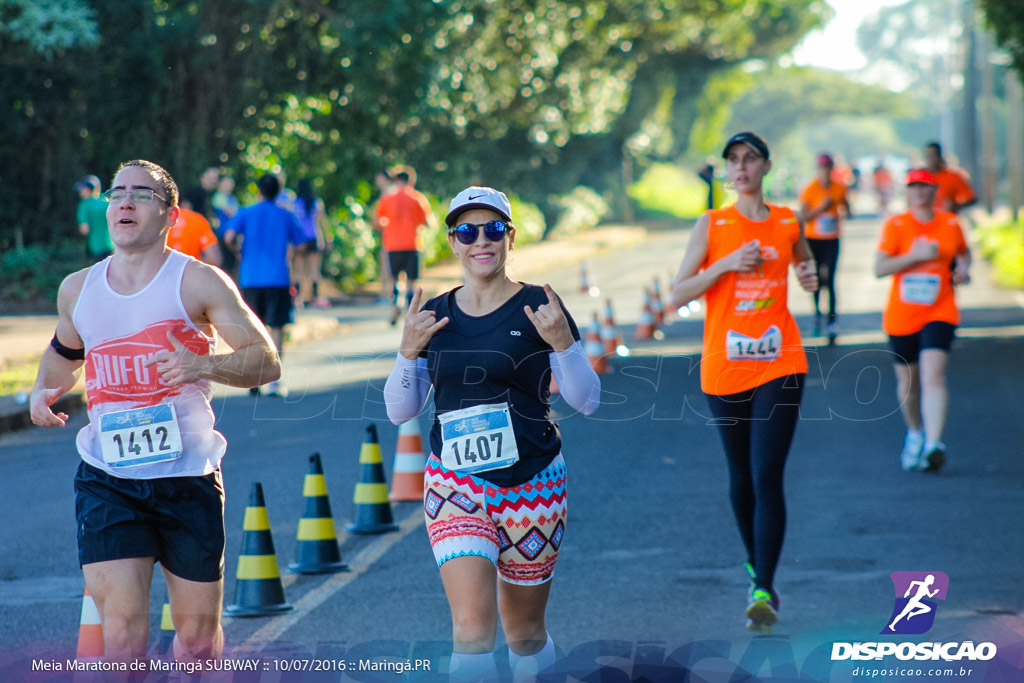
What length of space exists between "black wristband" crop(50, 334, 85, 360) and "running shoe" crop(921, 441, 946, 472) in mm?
6632

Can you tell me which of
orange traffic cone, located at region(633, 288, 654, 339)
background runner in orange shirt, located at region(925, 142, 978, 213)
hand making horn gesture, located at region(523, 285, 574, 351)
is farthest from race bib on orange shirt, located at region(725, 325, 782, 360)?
orange traffic cone, located at region(633, 288, 654, 339)

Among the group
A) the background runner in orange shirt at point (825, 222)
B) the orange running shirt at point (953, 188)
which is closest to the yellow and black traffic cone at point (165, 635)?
the orange running shirt at point (953, 188)

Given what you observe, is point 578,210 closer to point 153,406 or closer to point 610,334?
point 610,334

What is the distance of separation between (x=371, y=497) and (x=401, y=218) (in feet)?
39.1

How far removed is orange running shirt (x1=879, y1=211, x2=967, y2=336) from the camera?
32.9 ft

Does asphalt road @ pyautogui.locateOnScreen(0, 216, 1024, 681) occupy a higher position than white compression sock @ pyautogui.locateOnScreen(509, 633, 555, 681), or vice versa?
white compression sock @ pyautogui.locateOnScreen(509, 633, 555, 681)

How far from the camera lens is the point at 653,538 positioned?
8430 mm

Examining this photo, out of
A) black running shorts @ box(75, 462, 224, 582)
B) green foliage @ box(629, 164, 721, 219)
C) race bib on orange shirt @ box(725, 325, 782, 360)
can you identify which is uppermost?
race bib on orange shirt @ box(725, 325, 782, 360)

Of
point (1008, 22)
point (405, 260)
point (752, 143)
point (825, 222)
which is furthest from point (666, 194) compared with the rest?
point (752, 143)

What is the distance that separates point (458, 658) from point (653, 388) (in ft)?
34.7

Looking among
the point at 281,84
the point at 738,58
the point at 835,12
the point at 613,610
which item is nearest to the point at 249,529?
the point at 613,610

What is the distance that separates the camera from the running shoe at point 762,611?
6.48m

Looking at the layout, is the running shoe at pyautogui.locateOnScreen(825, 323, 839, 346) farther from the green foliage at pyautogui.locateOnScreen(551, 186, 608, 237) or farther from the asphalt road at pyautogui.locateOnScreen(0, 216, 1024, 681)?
the green foliage at pyautogui.locateOnScreen(551, 186, 608, 237)

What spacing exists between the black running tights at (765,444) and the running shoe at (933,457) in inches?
150
